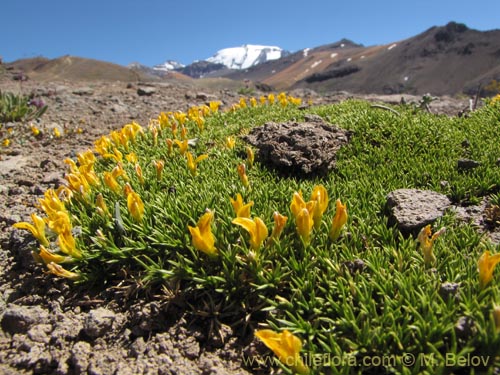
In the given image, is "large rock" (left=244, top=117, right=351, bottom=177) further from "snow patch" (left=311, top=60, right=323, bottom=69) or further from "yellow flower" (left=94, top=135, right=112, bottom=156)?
"snow patch" (left=311, top=60, right=323, bottom=69)

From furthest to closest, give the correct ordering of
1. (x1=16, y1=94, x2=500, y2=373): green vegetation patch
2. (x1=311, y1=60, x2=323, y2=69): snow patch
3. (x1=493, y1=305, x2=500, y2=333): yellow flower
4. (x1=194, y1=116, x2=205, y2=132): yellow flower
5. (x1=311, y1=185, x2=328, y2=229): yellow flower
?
(x1=311, y1=60, x2=323, y2=69): snow patch, (x1=194, y1=116, x2=205, y2=132): yellow flower, (x1=311, y1=185, x2=328, y2=229): yellow flower, (x1=16, y1=94, x2=500, y2=373): green vegetation patch, (x1=493, y1=305, x2=500, y2=333): yellow flower

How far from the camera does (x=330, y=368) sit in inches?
66.7

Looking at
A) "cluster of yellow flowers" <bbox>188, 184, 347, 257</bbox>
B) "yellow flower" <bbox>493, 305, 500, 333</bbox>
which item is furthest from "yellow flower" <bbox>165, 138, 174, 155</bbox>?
"yellow flower" <bbox>493, 305, 500, 333</bbox>

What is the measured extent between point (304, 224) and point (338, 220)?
24cm

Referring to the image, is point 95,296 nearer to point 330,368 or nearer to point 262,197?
point 262,197

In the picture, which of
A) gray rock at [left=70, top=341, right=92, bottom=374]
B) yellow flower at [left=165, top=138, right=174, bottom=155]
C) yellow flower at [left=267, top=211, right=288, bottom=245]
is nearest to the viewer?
gray rock at [left=70, top=341, right=92, bottom=374]

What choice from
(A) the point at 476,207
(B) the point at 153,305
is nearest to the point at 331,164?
(A) the point at 476,207

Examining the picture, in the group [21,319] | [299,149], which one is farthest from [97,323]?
[299,149]

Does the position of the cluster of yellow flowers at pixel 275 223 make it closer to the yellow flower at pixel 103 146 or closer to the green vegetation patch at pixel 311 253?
the green vegetation patch at pixel 311 253

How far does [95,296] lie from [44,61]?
41.5 m

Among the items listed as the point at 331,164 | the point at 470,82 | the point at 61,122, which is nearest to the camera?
the point at 331,164

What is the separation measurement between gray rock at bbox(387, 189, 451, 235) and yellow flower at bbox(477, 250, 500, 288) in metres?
0.67

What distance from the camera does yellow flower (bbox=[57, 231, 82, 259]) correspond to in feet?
7.69

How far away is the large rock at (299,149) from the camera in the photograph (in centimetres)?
346
